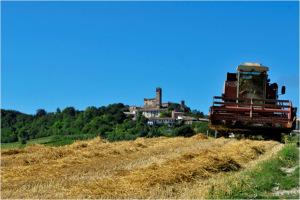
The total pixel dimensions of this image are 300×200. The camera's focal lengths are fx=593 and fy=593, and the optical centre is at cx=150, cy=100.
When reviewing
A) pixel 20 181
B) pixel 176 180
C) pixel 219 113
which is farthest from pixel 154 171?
pixel 219 113

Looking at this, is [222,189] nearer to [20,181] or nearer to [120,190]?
[120,190]

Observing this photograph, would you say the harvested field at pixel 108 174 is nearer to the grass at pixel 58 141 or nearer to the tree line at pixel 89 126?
the grass at pixel 58 141

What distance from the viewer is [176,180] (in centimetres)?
901

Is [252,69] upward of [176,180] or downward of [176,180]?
upward

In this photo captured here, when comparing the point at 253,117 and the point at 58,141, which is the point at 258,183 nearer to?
the point at 253,117

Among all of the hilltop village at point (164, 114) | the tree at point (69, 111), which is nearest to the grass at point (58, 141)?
the hilltop village at point (164, 114)

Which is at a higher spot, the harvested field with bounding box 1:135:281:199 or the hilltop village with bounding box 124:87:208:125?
the hilltop village with bounding box 124:87:208:125

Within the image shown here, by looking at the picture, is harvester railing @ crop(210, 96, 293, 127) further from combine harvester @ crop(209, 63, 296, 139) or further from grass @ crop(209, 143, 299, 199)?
grass @ crop(209, 143, 299, 199)

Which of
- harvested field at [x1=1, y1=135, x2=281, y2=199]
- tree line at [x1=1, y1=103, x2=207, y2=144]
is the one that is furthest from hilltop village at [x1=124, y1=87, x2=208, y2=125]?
harvested field at [x1=1, y1=135, x2=281, y2=199]

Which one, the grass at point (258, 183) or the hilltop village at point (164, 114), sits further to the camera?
the hilltop village at point (164, 114)

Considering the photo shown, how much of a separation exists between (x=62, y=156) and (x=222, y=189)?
6658 mm

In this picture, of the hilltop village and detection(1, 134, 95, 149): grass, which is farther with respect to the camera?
the hilltop village

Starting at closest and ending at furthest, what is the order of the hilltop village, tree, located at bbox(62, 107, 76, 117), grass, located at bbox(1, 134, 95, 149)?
grass, located at bbox(1, 134, 95, 149), the hilltop village, tree, located at bbox(62, 107, 76, 117)

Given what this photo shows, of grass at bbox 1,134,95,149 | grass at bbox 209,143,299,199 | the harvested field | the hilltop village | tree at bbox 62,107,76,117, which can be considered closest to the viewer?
grass at bbox 209,143,299,199
